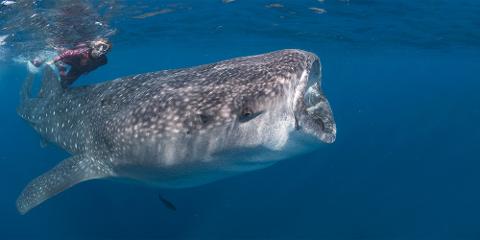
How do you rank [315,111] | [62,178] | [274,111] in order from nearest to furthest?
1. [274,111]
2. [315,111]
3. [62,178]

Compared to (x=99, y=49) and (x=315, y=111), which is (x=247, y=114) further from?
(x=99, y=49)

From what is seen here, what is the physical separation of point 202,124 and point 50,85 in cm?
593

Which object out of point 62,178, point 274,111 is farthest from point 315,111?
point 62,178

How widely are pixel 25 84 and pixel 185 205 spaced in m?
7.40

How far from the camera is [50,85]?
8.55 m

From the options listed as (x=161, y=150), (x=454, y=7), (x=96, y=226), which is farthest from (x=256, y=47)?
(x=161, y=150)

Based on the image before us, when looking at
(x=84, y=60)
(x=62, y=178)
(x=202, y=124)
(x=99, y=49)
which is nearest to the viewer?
(x=202, y=124)

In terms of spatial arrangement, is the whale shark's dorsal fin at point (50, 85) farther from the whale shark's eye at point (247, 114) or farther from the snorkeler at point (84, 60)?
the whale shark's eye at point (247, 114)

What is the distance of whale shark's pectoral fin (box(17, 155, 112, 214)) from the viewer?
5457 mm

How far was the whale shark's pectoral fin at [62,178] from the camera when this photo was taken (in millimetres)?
5457

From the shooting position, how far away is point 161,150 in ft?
14.5

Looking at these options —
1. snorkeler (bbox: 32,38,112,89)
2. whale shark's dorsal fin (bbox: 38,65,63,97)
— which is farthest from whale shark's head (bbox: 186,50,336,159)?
snorkeler (bbox: 32,38,112,89)

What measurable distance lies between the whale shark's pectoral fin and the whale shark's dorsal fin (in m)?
2.56

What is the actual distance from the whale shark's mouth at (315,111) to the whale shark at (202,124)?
11 millimetres
